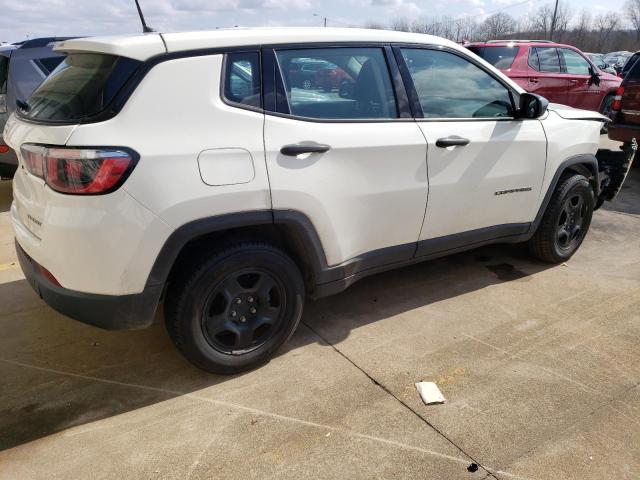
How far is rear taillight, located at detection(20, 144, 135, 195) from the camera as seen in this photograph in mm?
2203

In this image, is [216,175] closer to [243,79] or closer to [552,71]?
[243,79]

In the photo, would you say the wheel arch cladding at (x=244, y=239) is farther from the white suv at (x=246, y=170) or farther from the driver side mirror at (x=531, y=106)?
the driver side mirror at (x=531, y=106)

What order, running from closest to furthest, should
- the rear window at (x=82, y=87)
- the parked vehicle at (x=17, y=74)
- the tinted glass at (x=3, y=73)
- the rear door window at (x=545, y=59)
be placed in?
the rear window at (x=82, y=87), the parked vehicle at (x=17, y=74), the tinted glass at (x=3, y=73), the rear door window at (x=545, y=59)

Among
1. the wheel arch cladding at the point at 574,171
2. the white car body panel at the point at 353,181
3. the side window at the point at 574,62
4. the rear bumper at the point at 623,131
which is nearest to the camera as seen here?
the white car body panel at the point at 353,181

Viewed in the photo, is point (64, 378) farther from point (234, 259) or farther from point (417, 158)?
point (417, 158)

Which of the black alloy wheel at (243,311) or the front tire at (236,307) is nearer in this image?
the front tire at (236,307)

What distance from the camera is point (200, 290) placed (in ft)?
8.43

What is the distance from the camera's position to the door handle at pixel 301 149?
8.61 ft

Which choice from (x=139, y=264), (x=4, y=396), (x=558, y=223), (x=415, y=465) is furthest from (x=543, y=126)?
(x=4, y=396)

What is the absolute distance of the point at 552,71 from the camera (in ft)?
31.5

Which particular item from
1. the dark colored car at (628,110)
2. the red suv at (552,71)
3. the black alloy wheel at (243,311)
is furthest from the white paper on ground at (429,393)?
the red suv at (552,71)

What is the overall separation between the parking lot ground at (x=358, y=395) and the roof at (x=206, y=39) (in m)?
1.72

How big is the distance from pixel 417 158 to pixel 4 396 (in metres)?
2.65

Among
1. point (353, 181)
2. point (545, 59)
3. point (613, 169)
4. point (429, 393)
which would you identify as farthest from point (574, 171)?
point (545, 59)
